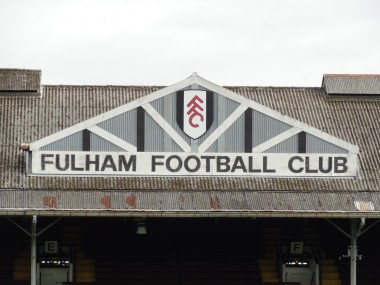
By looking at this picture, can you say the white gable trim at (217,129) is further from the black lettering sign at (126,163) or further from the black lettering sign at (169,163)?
the black lettering sign at (126,163)

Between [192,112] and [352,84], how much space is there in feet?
36.4

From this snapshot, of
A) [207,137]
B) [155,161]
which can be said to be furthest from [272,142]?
[155,161]

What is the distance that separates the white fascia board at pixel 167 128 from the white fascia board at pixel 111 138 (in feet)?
4.78

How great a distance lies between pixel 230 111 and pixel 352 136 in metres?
6.72

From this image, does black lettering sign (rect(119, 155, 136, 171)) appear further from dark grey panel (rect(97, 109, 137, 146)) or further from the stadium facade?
dark grey panel (rect(97, 109, 137, 146))

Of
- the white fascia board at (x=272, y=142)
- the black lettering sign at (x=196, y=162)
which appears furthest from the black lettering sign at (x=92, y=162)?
the white fascia board at (x=272, y=142)

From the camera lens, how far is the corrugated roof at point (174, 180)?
49.0m

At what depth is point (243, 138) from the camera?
51.8 metres

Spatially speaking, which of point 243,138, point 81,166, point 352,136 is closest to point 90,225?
point 81,166

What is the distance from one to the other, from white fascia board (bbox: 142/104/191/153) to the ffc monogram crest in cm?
37

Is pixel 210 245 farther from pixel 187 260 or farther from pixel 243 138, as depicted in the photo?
pixel 243 138

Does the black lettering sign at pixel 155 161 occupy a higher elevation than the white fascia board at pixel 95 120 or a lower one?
lower

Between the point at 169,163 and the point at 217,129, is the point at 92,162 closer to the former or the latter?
the point at 169,163

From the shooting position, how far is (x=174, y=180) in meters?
51.2
